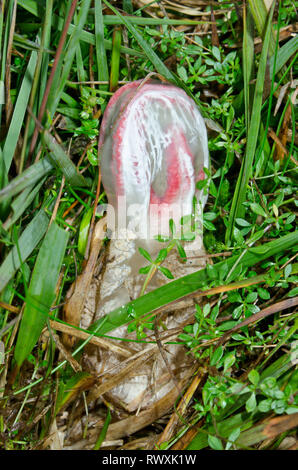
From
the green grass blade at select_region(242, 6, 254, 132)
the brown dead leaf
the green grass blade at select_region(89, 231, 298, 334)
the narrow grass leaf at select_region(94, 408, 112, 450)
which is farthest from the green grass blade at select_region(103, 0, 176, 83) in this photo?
the narrow grass leaf at select_region(94, 408, 112, 450)

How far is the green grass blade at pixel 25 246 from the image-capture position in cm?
138

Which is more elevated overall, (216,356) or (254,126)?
(254,126)

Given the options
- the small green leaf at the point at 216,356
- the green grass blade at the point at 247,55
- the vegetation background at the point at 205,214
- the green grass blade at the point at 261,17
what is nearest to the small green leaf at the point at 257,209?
the vegetation background at the point at 205,214

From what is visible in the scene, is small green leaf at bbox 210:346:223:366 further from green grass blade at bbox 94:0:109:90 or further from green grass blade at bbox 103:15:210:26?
green grass blade at bbox 103:15:210:26

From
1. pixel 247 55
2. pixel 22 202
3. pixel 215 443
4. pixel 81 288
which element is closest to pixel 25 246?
pixel 22 202

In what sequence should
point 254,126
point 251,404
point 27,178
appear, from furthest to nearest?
point 254,126
point 27,178
point 251,404

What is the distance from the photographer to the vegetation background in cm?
137

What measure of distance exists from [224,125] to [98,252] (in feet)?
2.01

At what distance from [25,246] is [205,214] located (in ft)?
1.88

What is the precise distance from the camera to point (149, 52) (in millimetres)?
1474

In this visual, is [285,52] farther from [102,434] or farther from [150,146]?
[102,434]

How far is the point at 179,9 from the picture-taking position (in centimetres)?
163

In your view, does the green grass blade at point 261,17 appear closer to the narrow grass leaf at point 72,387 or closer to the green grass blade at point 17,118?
the green grass blade at point 17,118
